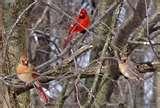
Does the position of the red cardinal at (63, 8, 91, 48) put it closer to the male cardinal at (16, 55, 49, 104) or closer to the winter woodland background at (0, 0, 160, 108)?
the winter woodland background at (0, 0, 160, 108)

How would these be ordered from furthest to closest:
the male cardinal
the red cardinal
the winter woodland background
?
the red cardinal → the male cardinal → the winter woodland background

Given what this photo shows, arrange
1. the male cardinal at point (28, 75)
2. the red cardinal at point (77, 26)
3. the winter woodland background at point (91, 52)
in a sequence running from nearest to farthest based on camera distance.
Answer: the winter woodland background at point (91, 52) < the male cardinal at point (28, 75) < the red cardinal at point (77, 26)

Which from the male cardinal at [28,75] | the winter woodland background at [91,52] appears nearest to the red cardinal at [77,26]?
the winter woodland background at [91,52]

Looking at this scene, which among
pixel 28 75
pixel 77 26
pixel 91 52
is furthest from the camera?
pixel 91 52

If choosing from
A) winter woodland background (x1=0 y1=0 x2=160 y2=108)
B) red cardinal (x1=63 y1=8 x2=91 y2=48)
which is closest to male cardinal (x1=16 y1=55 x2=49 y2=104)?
winter woodland background (x1=0 y1=0 x2=160 y2=108)

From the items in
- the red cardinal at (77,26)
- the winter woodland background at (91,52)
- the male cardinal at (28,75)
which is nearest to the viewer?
the winter woodland background at (91,52)

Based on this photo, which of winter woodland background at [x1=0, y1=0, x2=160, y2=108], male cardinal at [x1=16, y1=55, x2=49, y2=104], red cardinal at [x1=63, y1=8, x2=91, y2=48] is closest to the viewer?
winter woodland background at [x1=0, y1=0, x2=160, y2=108]

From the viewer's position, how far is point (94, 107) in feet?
15.7

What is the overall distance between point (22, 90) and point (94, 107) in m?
0.69

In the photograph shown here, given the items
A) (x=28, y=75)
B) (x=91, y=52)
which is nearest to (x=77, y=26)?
(x=91, y=52)

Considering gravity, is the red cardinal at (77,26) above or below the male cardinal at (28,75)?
above

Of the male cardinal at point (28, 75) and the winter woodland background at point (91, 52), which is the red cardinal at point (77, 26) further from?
the male cardinal at point (28, 75)

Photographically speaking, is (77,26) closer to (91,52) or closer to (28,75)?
(91,52)

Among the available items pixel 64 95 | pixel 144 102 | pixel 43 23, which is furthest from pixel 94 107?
pixel 144 102
